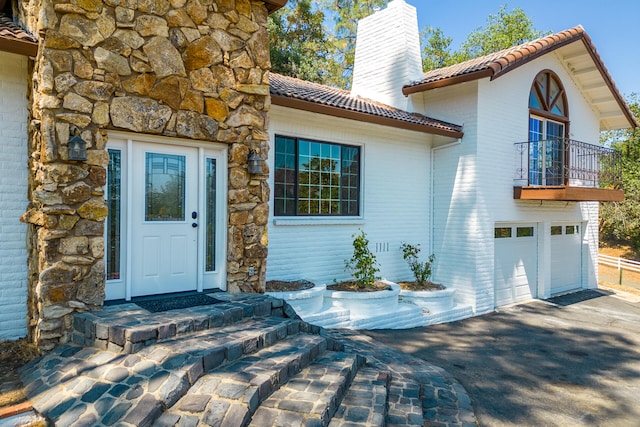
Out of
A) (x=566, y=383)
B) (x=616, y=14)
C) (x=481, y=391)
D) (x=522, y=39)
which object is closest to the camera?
(x=481, y=391)

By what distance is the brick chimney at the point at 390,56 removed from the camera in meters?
10.4

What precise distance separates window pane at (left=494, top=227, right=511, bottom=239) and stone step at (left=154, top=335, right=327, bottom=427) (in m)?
6.68

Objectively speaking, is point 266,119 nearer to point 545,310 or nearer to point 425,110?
point 425,110

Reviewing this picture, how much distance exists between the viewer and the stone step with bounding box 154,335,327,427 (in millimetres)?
3148

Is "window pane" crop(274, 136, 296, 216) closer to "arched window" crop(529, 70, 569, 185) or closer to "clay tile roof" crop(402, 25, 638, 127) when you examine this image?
"clay tile roof" crop(402, 25, 638, 127)

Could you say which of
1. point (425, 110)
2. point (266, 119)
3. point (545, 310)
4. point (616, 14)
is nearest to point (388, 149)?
point (425, 110)

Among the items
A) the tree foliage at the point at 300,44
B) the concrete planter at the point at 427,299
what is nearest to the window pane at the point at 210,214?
the concrete planter at the point at 427,299

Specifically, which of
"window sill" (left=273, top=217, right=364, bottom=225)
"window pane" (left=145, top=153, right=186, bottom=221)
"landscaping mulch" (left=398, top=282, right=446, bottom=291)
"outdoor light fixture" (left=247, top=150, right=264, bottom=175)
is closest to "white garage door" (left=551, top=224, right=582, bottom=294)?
"landscaping mulch" (left=398, top=282, right=446, bottom=291)

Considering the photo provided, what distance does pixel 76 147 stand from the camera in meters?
4.39

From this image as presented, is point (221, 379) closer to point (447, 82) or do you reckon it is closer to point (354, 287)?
point (354, 287)

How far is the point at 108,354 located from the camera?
394cm

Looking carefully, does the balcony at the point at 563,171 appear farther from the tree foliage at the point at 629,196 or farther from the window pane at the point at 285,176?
the tree foliage at the point at 629,196

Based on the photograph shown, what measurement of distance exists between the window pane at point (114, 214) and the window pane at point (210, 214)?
1.09m

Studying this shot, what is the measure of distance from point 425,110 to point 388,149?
2092mm
